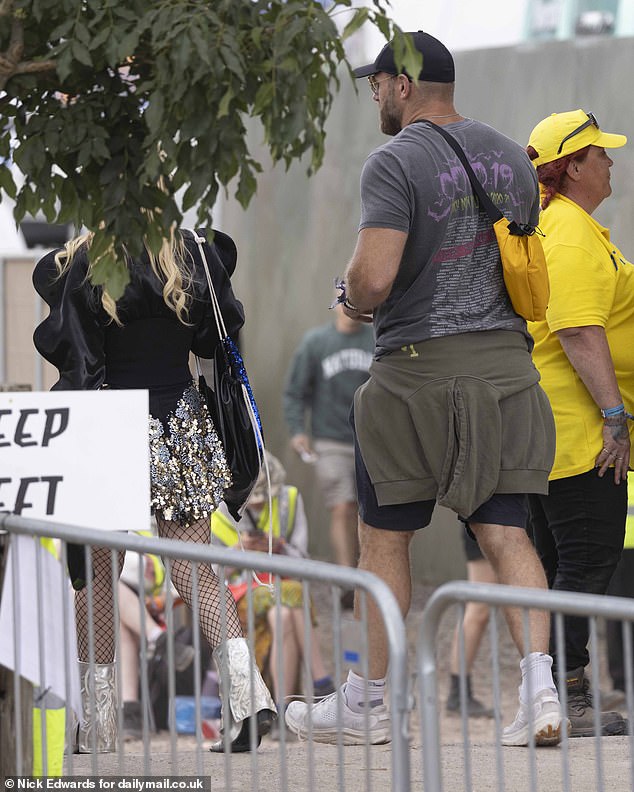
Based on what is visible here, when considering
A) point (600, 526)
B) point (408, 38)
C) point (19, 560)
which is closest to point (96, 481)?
point (19, 560)

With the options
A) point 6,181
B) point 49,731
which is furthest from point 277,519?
point 6,181

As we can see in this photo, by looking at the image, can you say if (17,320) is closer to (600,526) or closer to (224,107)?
(600,526)

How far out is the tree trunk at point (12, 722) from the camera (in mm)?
3373

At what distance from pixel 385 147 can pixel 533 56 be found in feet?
20.2

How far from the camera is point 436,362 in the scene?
4.29 metres

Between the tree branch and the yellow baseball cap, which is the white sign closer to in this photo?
the tree branch

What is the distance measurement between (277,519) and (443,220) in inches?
161

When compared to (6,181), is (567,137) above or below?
above

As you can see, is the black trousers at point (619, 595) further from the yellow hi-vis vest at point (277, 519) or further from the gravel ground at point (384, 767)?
the gravel ground at point (384, 767)

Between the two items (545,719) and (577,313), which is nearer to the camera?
(545,719)

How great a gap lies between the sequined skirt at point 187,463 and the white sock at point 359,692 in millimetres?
756

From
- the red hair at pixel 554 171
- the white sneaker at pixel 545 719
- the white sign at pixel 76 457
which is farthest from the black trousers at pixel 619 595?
the white sign at pixel 76 457

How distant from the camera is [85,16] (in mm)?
3156

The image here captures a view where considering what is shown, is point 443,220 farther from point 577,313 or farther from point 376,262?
point 577,313
